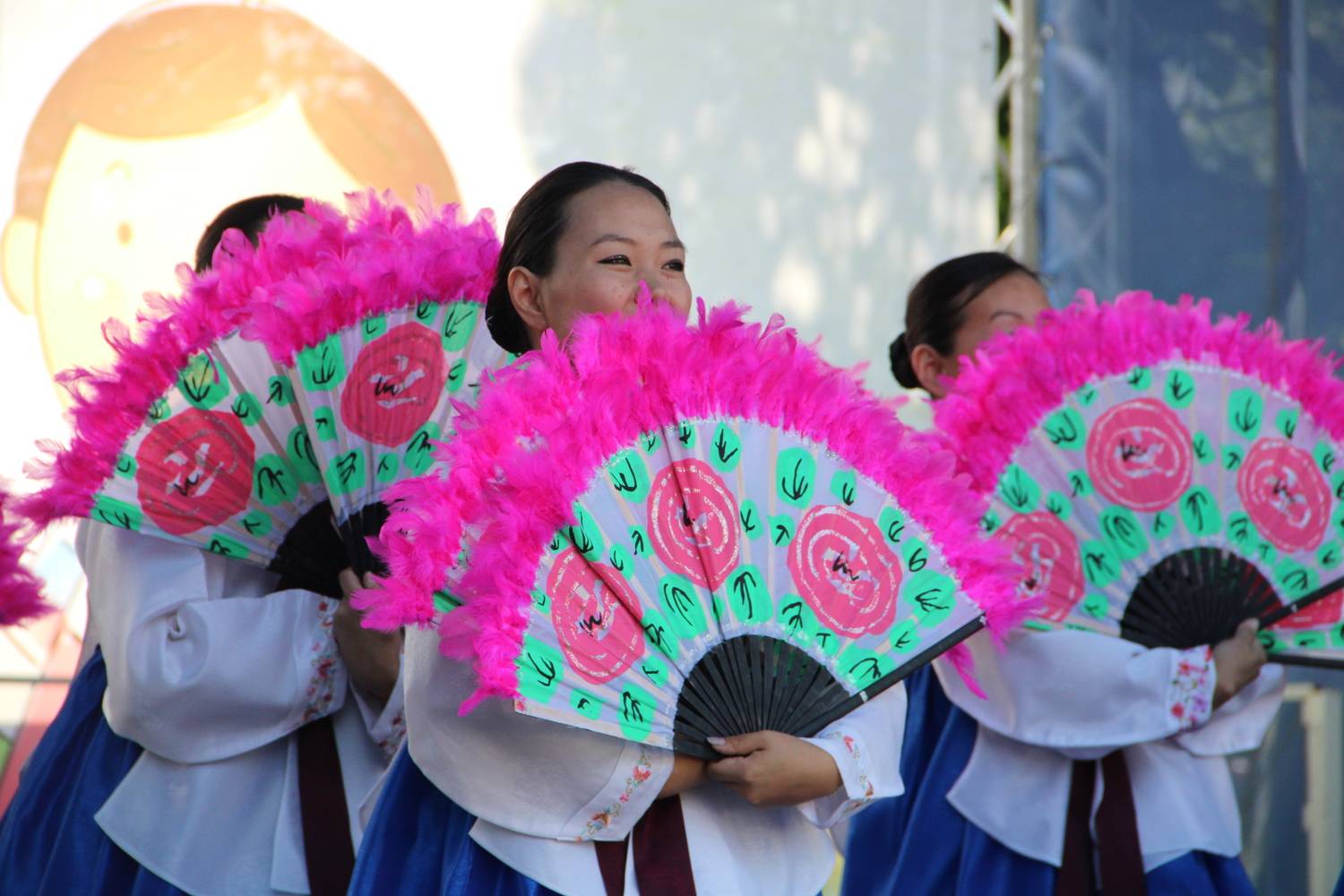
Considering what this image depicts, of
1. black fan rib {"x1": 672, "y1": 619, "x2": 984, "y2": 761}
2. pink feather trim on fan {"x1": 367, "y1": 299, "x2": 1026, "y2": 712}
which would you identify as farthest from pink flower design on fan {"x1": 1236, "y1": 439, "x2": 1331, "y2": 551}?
black fan rib {"x1": 672, "y1": 619, "x2": 984, "y2": 761}

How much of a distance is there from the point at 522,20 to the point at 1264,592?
2.23 m

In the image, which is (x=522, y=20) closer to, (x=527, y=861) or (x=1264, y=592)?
(x=1264, y=592)

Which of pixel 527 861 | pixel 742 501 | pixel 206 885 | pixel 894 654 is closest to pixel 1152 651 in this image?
pixel 894 654

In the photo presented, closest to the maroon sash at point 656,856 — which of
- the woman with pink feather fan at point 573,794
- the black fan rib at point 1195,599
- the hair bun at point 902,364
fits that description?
the woman with pink feather fan at point 573,794

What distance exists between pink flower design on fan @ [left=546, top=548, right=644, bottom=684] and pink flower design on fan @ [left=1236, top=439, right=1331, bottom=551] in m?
1.50

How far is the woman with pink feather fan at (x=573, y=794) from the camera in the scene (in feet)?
5.77

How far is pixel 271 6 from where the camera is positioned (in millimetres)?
3658

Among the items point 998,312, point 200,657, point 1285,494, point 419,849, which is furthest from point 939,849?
point 200,657

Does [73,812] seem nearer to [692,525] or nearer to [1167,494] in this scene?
[692,525]

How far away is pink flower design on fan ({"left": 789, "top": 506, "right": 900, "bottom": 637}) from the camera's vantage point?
6.08ft

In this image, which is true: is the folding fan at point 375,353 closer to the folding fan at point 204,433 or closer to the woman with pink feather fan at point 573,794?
the folding fan at point 204,433

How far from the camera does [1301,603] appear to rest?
8.98 feet

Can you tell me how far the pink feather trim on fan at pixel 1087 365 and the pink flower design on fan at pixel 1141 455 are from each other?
0.29 ft

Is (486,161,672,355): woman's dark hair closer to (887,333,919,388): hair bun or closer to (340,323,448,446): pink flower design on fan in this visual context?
(340,323,448,446): pink flower design on fan
